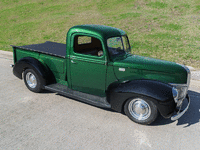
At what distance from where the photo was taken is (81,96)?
14.3 ft

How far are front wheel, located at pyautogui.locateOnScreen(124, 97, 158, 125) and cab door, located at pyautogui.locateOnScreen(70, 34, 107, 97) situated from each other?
0.75 metres

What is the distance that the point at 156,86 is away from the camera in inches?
141

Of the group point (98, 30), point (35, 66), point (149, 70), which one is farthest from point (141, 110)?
point (35, 66)

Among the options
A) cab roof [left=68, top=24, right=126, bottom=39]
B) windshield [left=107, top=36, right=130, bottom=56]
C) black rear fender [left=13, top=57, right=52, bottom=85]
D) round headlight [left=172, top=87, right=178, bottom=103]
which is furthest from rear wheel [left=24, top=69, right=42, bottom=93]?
round headlight [left=172, top=87, right=178, bottom=103]

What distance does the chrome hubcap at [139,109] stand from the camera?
3760mm

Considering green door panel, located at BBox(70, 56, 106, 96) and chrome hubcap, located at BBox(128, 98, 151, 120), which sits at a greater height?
green door panel, located at BBox(70, 56, 106, 96)

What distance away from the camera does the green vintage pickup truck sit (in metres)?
3.64

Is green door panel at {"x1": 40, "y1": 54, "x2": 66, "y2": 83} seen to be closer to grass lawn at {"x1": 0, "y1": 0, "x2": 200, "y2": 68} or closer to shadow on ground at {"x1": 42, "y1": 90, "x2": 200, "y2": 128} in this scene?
shadow on ground at {"x1": 42, "y1": 90, "x2": 200, "y2": 128}

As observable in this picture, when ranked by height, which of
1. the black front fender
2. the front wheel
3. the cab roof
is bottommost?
A: the front wheel

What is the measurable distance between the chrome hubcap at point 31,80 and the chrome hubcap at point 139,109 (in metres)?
2.83

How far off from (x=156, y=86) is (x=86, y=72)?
1632 mm

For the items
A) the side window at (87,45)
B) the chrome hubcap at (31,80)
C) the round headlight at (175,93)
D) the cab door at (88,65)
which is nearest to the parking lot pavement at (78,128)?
the chrome hubcap at (31,80)

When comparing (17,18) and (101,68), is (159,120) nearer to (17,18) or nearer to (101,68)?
(101,68)

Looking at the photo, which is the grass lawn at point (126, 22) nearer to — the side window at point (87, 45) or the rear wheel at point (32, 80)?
the side window at point (87, 45)
